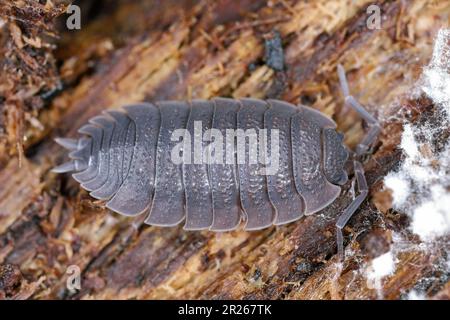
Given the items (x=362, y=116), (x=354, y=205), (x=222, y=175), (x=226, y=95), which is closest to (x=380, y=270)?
(x=354, y=205)

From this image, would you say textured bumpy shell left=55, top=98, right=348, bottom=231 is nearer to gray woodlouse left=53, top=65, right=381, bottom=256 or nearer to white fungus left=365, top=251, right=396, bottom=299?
gray woodlouse left=53, top=65, right=381, bottom=256

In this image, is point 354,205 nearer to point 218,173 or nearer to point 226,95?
point 218,173

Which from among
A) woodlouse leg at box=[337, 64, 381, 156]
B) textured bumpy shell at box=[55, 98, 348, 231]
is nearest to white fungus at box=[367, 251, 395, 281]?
textured bumpy shell at box=[55, 98, 348, 231]

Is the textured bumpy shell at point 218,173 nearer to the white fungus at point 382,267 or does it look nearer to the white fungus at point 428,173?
the white fungus at point 428,173

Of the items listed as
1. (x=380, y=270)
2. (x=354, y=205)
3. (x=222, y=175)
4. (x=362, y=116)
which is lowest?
(x=380, y=270)

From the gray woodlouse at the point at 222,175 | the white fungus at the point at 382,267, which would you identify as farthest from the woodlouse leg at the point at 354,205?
the white fungus at the point at 382,267

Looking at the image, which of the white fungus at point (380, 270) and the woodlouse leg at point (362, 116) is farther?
the woodlouse leg at point (362, 116)
